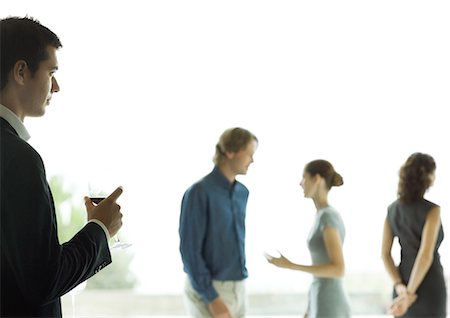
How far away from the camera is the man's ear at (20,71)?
37.8 inches

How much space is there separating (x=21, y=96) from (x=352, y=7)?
2746mm

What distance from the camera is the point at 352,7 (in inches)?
137

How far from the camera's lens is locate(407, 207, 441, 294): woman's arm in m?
2.81

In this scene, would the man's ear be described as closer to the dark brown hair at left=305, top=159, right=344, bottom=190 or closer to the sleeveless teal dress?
the sleeveless teal dress

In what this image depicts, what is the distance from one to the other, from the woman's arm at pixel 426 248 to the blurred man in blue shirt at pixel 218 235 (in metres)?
0.73

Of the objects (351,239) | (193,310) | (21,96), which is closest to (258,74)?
(351,239)

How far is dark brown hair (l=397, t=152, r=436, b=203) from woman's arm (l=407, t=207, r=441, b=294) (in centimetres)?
10

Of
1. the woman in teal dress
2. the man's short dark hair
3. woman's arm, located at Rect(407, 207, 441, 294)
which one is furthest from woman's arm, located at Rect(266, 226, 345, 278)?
the man's short dark hair

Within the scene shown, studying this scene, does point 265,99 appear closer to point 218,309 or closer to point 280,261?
point 280,261

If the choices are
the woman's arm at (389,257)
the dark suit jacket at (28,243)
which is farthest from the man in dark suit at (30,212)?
the woman's arm at (389,257)

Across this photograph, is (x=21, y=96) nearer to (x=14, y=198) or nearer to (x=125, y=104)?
(x=14, y=198)

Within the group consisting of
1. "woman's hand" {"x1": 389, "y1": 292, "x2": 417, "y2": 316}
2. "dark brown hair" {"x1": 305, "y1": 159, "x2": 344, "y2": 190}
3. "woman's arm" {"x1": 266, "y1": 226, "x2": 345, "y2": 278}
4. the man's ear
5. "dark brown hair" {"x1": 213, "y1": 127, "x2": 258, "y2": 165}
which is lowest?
"woman's hand" {"x1": 389, "y1": 292, "x2": 417, "y2": 316}

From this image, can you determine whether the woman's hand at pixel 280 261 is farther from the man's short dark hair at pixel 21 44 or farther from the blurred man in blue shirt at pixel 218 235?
the man's short dark hair at pixel 21 44

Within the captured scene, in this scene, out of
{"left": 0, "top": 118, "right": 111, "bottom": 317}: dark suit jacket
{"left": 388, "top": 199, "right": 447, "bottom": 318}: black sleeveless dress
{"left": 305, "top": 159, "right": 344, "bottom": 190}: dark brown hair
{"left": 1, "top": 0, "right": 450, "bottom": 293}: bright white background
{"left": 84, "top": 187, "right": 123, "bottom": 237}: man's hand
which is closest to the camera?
{"left": 0, "top": 118, "right": 111, "bottom": 317}: dark suit jacket
